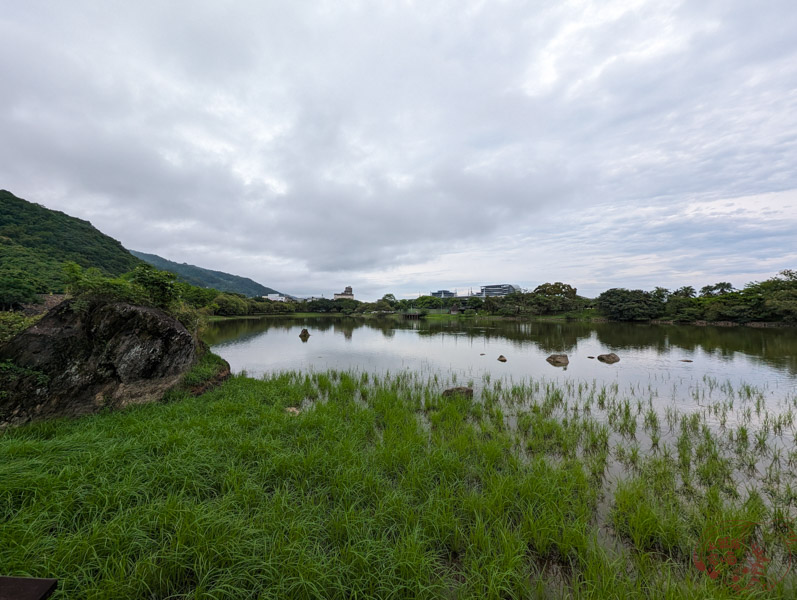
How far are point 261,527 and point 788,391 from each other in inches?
642

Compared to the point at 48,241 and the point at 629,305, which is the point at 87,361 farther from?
the point at 48,241

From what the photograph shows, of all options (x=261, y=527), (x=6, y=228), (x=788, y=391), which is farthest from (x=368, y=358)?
(x=6, y=228)

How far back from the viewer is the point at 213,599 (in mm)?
2115

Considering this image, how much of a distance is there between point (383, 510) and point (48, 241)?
69.7 m

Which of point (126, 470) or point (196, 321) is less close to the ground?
point (196, 321)

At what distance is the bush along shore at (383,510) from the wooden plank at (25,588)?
1134 millimetres

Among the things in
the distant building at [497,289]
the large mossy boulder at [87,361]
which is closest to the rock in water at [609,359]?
the large mossy boulder at [87,361]

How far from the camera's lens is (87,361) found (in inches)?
243

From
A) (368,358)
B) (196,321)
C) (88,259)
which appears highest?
(88,259)

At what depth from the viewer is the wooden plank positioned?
1.18 meters

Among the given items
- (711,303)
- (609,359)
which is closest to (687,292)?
(711,303)

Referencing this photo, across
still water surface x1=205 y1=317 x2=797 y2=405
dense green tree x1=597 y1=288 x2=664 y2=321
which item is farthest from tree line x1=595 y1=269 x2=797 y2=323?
still water surface x1=205 y1=317 x2=797 y2=405

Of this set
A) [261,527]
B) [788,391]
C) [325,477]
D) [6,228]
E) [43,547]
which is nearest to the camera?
→ [43,547]

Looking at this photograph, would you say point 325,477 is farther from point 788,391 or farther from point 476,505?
point 788,391
